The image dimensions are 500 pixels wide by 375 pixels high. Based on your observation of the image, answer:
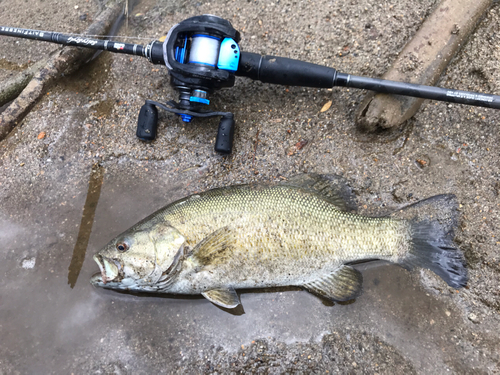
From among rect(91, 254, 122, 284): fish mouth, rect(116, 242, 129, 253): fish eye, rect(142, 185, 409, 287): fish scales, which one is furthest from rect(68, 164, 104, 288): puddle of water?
rect(142, 185, 409, 287): fish scales

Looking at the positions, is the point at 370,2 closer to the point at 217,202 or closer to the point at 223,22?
the point at 223,22

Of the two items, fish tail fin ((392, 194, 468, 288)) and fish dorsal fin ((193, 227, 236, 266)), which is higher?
fish tail fin ((392, 194, 468, 288))

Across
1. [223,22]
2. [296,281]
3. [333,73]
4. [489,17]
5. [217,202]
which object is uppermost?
[489,17]

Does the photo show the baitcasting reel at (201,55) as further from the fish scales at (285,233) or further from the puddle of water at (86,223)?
the puddle of water at (86,223)

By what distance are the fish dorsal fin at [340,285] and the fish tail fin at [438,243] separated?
386 millimetres

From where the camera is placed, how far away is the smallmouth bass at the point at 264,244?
90.4 inches

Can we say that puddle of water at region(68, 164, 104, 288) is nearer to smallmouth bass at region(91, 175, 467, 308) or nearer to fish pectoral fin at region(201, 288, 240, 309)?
smallmouth bass at region(91, 175, 467, 308)

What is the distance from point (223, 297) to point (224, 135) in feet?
4.46

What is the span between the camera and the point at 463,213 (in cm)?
254

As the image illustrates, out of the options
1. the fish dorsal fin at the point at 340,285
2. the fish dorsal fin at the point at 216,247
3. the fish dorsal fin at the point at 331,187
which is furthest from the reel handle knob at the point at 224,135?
the fish dorsal fin at the point at 340,285

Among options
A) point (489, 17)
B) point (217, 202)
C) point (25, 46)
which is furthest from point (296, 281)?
point (25, 46)

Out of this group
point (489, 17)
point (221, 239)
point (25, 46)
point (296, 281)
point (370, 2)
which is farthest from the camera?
point (25, 46)

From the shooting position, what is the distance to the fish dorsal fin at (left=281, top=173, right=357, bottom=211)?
2543mm

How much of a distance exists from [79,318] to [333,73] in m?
2.88
